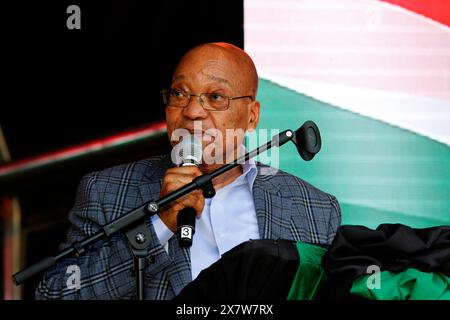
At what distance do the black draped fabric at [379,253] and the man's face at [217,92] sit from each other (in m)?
0.80

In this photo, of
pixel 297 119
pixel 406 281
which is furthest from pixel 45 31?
pixel 406 281

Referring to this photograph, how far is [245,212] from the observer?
2.70 metres

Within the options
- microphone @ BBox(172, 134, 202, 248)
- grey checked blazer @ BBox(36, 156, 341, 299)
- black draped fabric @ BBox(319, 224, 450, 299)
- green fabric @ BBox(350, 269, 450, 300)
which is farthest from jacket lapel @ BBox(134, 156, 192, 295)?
green fabric @ BBox(350, 269, 450, 300)

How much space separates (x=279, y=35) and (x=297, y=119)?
0.31 metres

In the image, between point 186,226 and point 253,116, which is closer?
point 186,226

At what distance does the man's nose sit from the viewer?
2547mm

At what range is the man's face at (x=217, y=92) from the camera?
257 centimetres

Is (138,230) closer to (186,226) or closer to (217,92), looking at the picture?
(186,226)

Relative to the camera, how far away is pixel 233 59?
273cm

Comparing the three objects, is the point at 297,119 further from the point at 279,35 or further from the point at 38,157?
the point at 38,157

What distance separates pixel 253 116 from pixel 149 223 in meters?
0.65

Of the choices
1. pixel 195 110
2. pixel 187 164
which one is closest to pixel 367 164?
pixel 195 110

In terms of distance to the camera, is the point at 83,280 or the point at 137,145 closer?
the point at 83,280

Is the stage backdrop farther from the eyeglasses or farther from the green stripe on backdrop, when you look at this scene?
the eyeglasses
